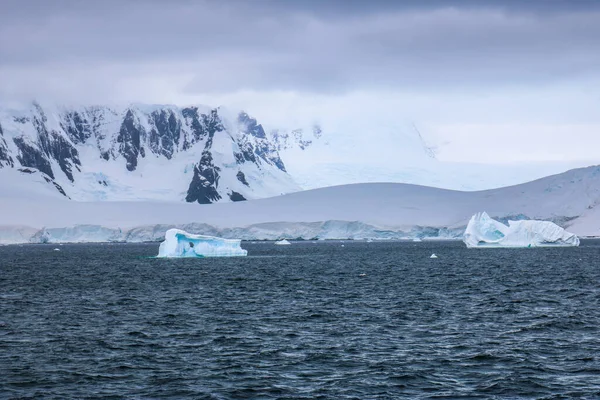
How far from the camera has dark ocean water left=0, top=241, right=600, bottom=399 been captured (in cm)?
2036

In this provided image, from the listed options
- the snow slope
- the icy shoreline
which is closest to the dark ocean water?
the snow slope

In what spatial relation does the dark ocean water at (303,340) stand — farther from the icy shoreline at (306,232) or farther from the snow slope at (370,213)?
the icy shoreline at (306,232)

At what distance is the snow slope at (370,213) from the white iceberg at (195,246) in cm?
5710

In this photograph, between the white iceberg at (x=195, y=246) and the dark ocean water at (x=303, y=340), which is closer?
the dark ocean water at (x=303, y=340)

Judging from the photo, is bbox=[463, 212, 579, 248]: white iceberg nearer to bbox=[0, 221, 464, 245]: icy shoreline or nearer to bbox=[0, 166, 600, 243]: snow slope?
bbox=[0, 166, 600, 243]: snow slope

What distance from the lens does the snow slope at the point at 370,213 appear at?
131000 millimetres

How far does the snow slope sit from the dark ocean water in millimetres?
85769

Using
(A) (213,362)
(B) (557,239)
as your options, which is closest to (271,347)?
(A) (213,362)

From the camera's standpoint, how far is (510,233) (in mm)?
98562

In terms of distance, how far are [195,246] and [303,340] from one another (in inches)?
2151

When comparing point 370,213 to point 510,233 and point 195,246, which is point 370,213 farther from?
point 195,246

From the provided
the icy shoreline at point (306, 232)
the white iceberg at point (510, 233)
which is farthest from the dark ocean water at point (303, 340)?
the icy shoreline at point (306, 232)

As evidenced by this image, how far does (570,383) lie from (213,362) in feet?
29.1

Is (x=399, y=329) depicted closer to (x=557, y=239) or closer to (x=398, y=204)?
(x=557, y=239)
